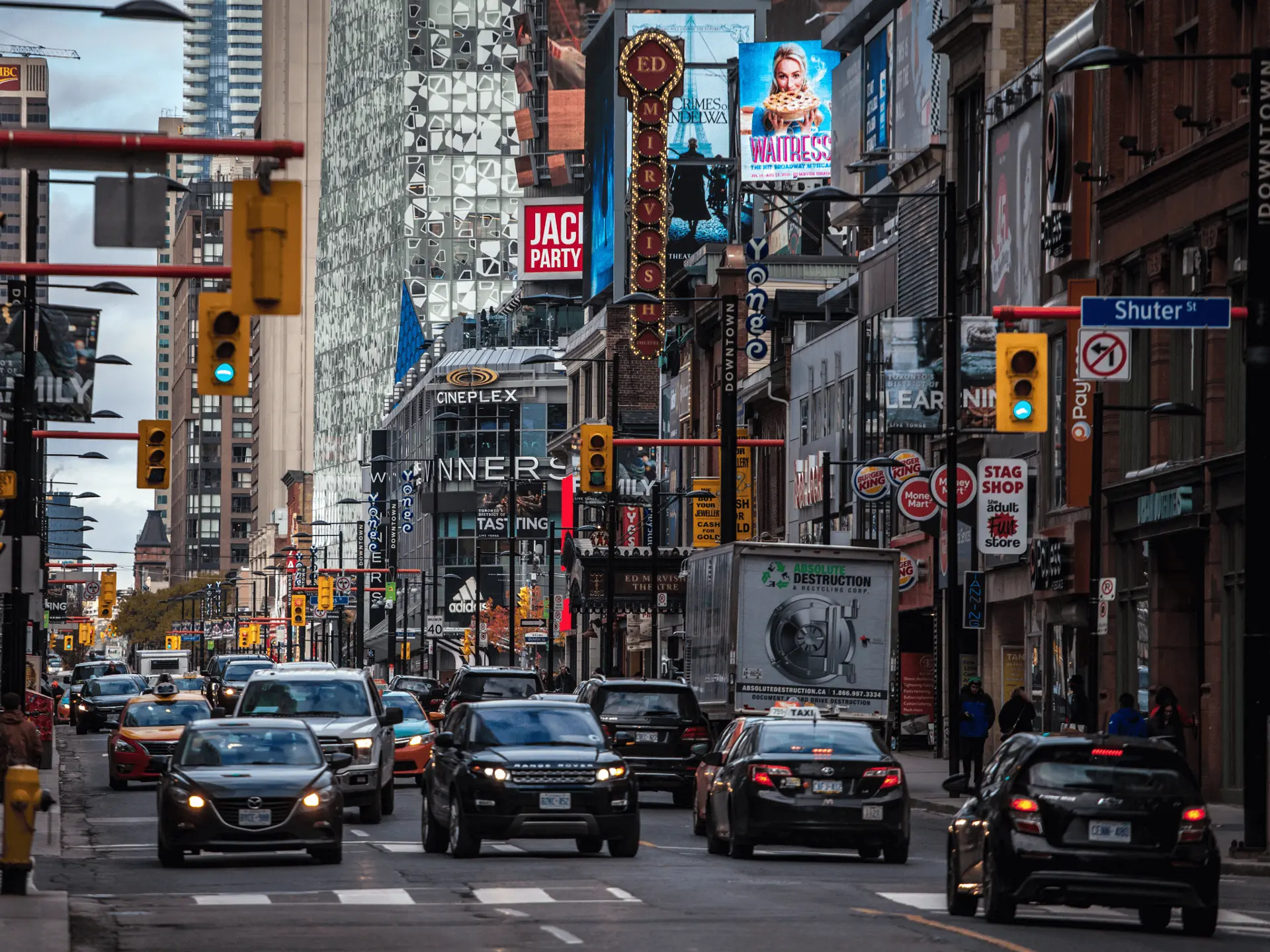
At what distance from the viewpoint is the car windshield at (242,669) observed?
71.6 metres

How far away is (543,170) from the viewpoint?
15575cm

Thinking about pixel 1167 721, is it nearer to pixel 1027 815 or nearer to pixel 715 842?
pixel 715 842

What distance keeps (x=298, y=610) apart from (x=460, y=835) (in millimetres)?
131886

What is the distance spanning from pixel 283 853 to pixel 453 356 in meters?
137

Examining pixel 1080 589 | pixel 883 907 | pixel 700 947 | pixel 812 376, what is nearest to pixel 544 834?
pixel 883 907

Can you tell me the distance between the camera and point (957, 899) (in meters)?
19.7

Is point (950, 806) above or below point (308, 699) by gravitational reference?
below

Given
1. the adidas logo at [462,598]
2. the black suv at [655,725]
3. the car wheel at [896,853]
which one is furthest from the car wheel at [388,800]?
the adidas logo at [462,598]

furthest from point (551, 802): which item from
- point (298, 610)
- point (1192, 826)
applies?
point (298, 610)

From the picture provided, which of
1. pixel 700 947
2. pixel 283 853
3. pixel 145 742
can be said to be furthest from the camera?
pixel 145 742

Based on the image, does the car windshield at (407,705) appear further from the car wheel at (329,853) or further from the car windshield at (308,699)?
the car wheel at (329,853)

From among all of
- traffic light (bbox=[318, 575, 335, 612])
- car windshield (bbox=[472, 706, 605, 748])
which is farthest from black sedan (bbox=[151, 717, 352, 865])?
traffic light (bbox=[318, 575, 335, 612])

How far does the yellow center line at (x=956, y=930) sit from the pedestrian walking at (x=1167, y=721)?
1468 centimetres

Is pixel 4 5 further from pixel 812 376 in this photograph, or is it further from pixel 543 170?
pixel 543 170
